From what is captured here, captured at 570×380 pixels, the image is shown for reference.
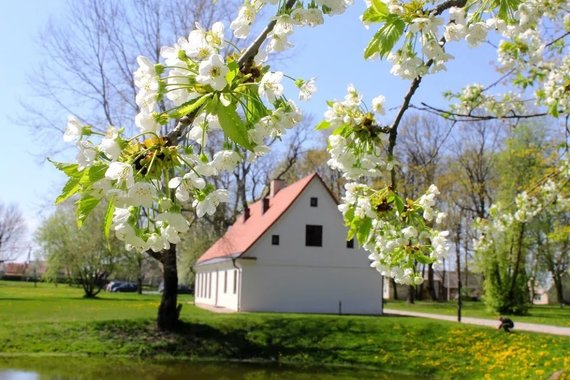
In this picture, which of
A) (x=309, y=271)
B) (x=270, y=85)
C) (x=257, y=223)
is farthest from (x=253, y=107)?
(x=257, y=223)

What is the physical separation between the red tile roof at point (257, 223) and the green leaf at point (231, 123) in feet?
70.8

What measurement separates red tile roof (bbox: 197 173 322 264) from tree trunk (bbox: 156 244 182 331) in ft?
15.9

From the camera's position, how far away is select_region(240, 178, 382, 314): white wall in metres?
25.0

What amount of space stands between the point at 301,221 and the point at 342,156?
2326 cm

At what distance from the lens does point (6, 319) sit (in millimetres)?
20578

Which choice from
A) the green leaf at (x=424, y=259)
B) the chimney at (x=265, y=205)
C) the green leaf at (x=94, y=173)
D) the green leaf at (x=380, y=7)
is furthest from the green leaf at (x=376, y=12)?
the chimney at (x=265, y=205)


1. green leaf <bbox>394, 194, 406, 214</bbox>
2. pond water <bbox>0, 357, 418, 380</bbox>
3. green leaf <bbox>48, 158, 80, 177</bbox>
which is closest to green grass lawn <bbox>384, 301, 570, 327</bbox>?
pond water <bbox>0, 357, 418, 380</bbox>

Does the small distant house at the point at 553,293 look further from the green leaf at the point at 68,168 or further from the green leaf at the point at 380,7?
the green leaf at the point at 68,168

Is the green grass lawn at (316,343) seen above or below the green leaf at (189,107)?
below

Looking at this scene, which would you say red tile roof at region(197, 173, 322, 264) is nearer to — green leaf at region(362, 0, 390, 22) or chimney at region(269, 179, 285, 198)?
chimney at region(269, 179, 285, 198)

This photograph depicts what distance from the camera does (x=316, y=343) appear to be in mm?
17109

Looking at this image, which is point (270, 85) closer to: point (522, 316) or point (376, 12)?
point (376, 12)

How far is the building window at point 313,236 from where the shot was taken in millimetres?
25953

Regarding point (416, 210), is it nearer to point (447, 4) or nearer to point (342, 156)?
point (342, 156)
